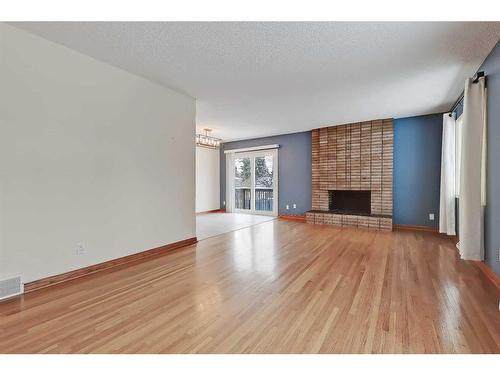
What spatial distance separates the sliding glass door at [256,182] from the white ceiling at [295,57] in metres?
3.18

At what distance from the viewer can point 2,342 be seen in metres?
1.55

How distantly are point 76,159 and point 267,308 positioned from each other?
2.49 metres

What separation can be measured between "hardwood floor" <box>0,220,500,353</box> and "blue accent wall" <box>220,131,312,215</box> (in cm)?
339

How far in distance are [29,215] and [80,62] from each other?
1.68 m

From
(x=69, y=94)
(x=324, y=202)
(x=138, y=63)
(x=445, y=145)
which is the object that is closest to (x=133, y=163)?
(x=69, y=94)

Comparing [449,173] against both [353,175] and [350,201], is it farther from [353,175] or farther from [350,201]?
[350,201]

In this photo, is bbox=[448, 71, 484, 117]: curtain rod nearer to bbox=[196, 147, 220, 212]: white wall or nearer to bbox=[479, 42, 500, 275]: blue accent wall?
bbox=[479, 42, 500, 275]: blue accent wall

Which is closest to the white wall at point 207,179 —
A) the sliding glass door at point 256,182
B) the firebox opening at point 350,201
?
the sliding glass door at point 256,182

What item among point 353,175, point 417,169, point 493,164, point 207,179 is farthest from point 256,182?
point 493,164

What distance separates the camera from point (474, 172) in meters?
2.73

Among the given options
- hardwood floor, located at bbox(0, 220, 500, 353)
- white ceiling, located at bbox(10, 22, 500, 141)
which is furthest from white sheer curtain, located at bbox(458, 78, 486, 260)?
white ceiling, located at bbox(10, 22, 500, 141)

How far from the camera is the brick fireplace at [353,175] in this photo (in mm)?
5297

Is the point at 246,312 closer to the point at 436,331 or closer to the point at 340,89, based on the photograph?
the point at 436,331

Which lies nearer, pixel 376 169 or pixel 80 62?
pixel 80 62
